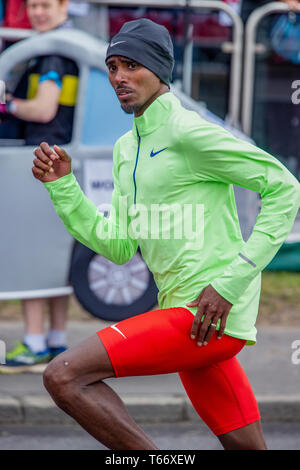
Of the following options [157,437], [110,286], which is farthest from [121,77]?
[110,286]

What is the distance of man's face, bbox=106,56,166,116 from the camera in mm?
3064

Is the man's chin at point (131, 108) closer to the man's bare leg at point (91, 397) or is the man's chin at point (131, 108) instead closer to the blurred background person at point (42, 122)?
the man's bare leg at point (91, 397)

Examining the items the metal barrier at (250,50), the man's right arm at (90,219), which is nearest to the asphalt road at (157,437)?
the man's right arm at (90,219)

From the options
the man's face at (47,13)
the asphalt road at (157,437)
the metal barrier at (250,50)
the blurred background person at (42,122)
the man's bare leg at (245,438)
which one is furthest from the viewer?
the metal barrier at (250,50)

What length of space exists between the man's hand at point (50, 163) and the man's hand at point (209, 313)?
0.70 m

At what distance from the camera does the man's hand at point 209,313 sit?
292 cm

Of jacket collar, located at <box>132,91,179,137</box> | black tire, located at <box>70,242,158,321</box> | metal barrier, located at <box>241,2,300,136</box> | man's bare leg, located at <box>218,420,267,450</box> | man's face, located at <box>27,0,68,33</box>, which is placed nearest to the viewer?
jacket collar, located at <box>132,91,179,137</box>

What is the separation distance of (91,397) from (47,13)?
13.5 ft

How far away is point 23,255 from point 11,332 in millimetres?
1277

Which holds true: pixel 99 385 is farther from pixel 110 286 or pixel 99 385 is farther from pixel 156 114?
pixel 110 286

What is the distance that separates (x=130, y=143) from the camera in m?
3.25

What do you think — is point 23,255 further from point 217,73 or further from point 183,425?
point 217,73

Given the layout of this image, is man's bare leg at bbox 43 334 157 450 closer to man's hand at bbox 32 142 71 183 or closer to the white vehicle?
man's hand at bbox 32 142 71 183

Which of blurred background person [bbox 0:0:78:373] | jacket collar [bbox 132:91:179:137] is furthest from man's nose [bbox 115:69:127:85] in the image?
blurred background person [bbox 0:0:78:373]
